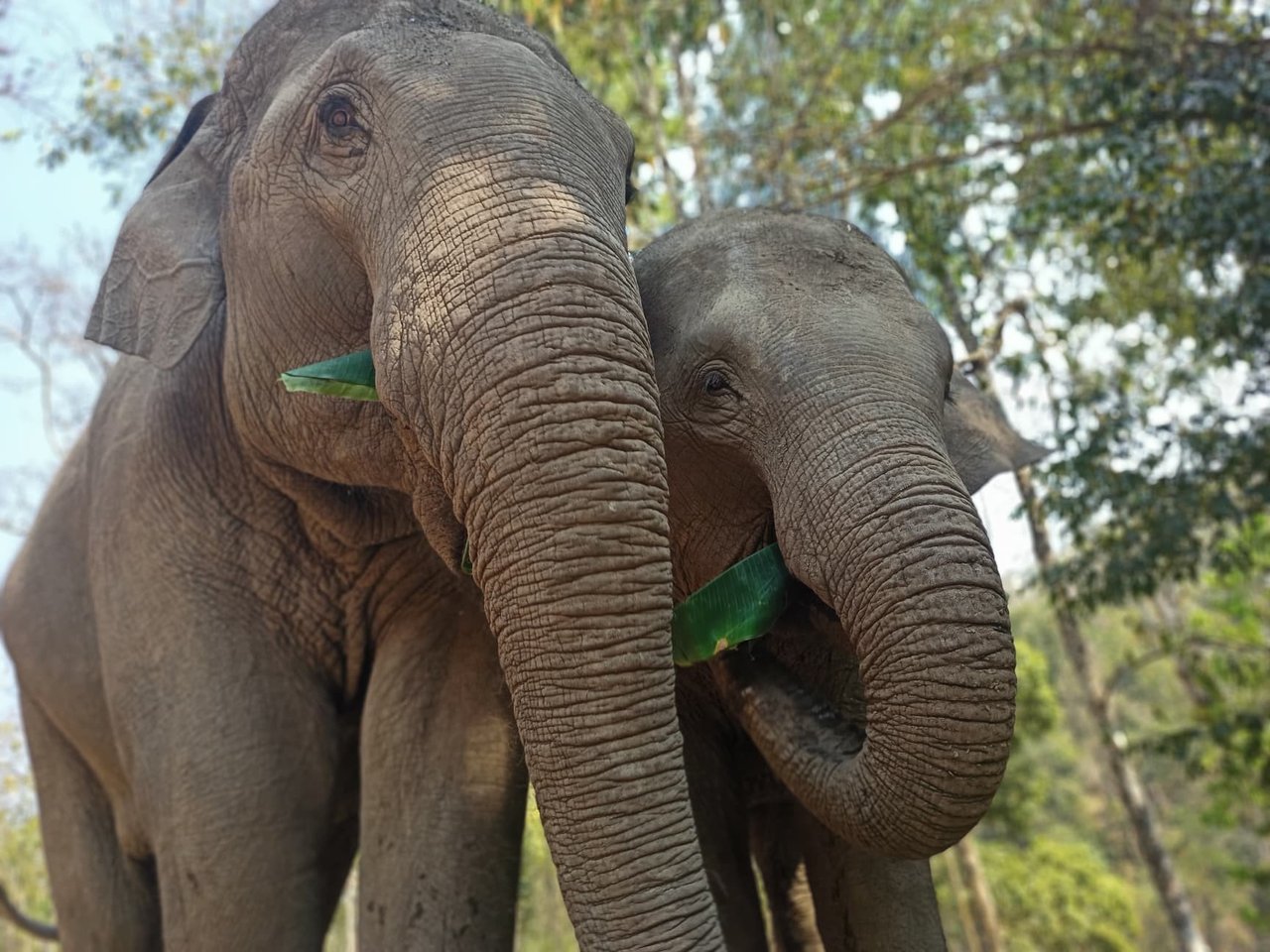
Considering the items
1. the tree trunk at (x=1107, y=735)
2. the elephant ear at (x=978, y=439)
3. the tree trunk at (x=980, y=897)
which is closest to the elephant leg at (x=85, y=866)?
the elephant ear at (x=978, y=439)

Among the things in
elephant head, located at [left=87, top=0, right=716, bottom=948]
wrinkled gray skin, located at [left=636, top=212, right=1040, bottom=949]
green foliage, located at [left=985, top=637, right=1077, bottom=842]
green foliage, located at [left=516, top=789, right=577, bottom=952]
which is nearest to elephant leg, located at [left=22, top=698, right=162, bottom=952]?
elephant head, located at [left=87, top=0, right=716, bottom=948]

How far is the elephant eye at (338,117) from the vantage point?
8.66ft

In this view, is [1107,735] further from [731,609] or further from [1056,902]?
[1056,902]

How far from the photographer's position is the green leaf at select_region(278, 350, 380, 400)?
2.63m

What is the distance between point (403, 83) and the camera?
2.55m

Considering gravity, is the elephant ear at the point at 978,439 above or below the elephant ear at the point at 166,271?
below

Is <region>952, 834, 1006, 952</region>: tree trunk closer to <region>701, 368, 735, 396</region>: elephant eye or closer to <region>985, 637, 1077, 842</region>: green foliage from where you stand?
<region>985, 637, 1077, 842</region>: green foliage

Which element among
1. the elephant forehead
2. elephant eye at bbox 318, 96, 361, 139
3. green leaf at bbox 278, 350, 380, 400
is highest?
the elephant forehead

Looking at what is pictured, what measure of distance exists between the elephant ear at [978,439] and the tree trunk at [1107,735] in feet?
12.9

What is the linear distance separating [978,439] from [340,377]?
67.8 inches

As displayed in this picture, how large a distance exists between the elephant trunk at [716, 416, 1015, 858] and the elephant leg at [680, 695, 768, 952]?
823 mm

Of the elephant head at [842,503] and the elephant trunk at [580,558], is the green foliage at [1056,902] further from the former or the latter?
the elephant trunk at [580,558]

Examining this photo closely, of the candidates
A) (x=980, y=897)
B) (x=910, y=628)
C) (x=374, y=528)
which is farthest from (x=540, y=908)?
(x=910, y=628)

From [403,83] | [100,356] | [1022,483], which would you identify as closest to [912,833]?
[403,83]
